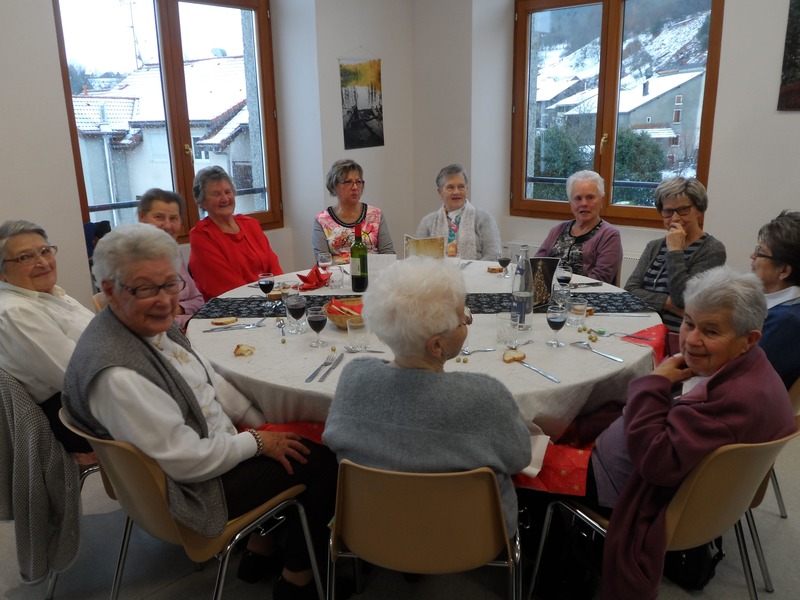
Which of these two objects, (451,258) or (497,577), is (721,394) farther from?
(451,258)

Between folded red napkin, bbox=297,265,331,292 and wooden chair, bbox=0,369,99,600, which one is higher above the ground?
folded red napkin, bbox=297,265,331,292

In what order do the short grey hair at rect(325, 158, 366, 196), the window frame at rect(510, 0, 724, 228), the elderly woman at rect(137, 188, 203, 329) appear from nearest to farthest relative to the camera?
the elderly woman at rect(137, 188, 203, 329)
the short grey hair at rect(325, 158, 366, 196)
the window frame at rect(510, 0, 724, 228)

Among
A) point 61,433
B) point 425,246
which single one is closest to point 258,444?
point 61,433

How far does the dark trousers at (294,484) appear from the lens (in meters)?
1.73

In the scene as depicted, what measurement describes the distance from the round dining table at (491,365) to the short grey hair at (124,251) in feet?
1.61

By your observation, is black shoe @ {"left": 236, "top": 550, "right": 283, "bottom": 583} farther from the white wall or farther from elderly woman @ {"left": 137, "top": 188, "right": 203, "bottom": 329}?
the white wall

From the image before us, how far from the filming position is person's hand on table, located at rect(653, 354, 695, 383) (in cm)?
163

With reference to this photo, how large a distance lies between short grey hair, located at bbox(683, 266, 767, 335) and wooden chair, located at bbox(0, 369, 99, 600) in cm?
190

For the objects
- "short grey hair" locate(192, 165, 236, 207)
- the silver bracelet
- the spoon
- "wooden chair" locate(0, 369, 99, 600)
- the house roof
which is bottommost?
"wooden chair" locate(0, 369, 99, 600)

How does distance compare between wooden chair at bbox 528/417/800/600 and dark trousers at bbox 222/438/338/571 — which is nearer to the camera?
wooden chair at bbox 528/417/800/600

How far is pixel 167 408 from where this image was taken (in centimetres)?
154

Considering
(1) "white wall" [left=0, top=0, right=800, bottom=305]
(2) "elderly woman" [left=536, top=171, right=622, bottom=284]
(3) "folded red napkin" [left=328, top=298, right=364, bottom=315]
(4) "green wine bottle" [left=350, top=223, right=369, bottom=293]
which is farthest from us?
(1) "white wall" [left=0, top=0, right=800, bottom=305]

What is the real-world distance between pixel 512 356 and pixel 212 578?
50.1 inches

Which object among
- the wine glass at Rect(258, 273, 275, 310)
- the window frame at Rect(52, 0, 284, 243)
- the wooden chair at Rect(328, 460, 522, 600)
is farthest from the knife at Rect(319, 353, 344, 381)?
the window frame at Rect(52, 0, 284, 243)
